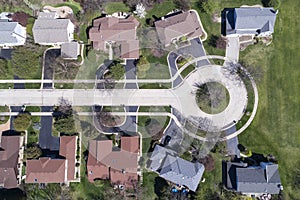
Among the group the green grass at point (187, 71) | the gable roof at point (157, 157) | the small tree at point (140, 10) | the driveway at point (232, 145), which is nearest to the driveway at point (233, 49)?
the green grass at point (187, 71)

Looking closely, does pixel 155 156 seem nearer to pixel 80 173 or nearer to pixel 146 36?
pixel 80 173

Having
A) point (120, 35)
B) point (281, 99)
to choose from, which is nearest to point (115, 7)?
point (120, 35)

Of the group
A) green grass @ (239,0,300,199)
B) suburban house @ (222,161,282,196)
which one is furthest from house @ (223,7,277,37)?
suburban house @ (222,161,282,196)

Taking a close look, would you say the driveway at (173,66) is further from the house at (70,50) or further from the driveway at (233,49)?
the house at (70,50)

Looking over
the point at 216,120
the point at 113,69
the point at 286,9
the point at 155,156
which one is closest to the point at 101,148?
the point at 155,156

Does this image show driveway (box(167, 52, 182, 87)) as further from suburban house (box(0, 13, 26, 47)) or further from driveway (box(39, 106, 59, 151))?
suburban house (box(0, 13, 26, 47))

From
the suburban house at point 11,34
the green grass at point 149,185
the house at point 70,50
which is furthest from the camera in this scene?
the house at point 70,50

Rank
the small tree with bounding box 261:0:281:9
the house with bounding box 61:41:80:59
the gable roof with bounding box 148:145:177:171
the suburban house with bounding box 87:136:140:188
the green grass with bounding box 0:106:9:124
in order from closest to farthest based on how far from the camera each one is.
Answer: the suburban house with bounding box 87:136:140:188
the gable roof with bounding box 148:145:177:171
the green grass with bounding box 0:106:9:124
the house with bounding box 61:41:80:59
the small tree with bounding box 261:0:281:9
